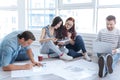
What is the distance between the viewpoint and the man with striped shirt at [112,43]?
2338 mm

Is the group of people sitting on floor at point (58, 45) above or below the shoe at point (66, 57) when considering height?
above

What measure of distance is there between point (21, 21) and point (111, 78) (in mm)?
2999

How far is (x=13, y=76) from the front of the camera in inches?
91.0

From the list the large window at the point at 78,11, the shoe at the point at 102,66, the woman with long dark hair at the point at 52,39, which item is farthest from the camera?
the large window at the point at 78,11

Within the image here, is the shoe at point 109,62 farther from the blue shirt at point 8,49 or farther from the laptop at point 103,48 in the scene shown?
the blue shirt at point 8,49

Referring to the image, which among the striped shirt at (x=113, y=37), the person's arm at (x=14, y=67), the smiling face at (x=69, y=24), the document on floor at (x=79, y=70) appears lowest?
the document on floor at (x=79, y=70)

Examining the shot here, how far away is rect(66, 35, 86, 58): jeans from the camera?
3.37 meters

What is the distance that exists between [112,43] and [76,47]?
0.77m

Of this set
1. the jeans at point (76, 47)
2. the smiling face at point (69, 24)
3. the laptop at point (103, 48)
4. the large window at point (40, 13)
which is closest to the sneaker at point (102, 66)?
the laptop at point (103, 48)

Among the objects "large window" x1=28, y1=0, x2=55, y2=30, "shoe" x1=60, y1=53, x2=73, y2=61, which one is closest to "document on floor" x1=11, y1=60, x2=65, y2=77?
"shoe" x1=60, y1=53, x2=73, y2=61

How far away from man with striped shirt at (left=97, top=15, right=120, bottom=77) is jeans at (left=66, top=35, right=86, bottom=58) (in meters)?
0.40

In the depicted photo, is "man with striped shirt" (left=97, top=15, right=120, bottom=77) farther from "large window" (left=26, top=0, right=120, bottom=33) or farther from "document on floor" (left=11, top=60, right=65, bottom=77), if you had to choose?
"large window" (left=26, top=0, right=120, bottom=33)

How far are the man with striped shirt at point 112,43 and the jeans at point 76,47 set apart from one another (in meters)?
0.40

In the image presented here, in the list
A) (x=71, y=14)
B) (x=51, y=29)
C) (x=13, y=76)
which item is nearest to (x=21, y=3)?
(x=71, y=14)
